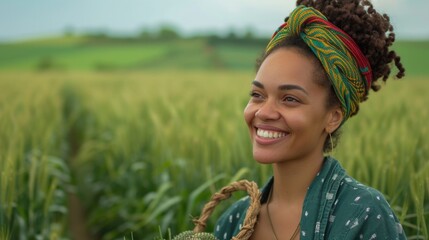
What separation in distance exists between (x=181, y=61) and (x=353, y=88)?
36.9m

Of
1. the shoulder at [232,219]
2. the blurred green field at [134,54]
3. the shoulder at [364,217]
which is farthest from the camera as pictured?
the blurred green field at [134,54]

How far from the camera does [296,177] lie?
1618 millimetres

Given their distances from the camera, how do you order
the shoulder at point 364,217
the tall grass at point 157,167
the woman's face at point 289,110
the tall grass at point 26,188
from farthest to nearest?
1. the tall grass at point 157,167
2. the tall grass at point 26,188
3. the woman's face at point 289,110
4. the shoulder at point 364,217

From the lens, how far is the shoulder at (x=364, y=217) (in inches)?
54.1

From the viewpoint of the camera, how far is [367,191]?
144cm

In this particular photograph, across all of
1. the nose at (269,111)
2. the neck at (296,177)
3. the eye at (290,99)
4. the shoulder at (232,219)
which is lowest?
the shoulder at (232,219)

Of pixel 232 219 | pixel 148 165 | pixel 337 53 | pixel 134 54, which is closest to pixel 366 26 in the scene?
pixel 337 53

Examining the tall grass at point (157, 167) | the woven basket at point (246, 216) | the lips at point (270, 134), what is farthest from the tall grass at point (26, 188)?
the lips at point (270, 134)

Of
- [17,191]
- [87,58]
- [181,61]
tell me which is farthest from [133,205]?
[87,58]

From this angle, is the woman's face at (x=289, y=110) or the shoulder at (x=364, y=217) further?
the woman's face at (x=289, y=110)

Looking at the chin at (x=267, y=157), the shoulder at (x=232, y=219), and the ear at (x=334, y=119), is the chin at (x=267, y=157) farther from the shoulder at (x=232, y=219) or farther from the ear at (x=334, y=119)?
the shoulder at (x=232, y=219)

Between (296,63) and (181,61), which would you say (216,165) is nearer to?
(296,63)

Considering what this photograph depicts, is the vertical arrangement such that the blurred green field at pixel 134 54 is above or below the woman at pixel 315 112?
above

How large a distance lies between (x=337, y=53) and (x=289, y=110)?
0.67 ft
